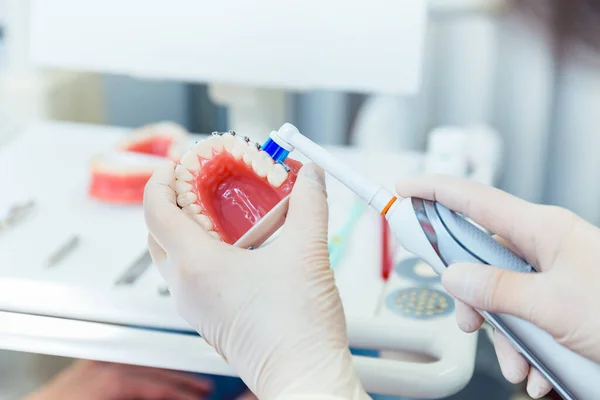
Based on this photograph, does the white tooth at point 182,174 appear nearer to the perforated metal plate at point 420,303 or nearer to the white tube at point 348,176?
the white tube at point 348,176

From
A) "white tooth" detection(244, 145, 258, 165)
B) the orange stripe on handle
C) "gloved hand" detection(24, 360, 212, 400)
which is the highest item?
"white tooth" detection(244, 145, 258, 165)

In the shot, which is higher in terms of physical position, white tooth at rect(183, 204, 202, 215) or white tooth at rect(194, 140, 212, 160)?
white tooth at rect(194, 140, 212, 160)

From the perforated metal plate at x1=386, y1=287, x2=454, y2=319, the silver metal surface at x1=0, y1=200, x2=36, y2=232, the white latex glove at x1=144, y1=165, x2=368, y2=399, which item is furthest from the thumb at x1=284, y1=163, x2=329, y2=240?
the silver metal surface at x1=0, y1=200, x2=36, y2=232

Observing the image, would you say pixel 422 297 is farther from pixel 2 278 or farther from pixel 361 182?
pixel 2 278

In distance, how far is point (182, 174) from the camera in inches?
26.5

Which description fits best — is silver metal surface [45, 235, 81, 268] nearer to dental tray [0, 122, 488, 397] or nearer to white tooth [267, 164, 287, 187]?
dental tray [0, 122, 488, 397]

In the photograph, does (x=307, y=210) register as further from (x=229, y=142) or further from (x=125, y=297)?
(x=125, y=297)

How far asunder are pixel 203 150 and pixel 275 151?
0.08 meters

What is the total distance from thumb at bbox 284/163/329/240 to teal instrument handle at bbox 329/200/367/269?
0.29 meters

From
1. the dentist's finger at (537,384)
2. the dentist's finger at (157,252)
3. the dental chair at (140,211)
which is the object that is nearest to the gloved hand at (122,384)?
the dental chair at (140,211)

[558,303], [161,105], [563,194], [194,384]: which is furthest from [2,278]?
[563,194]

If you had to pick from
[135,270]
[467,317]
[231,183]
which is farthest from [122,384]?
[467,317]

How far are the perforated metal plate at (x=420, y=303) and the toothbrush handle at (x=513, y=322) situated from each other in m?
0.25

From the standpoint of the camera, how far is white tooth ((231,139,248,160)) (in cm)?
69
